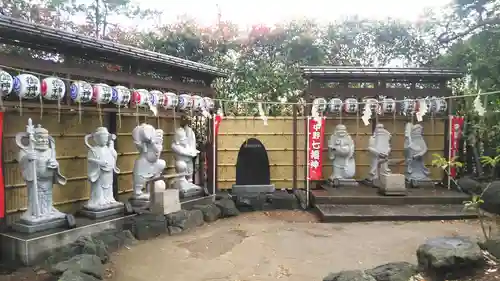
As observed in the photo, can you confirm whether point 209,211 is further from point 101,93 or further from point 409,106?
point 409,106

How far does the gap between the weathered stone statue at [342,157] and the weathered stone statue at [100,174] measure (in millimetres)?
6298

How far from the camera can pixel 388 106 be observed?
1168cm

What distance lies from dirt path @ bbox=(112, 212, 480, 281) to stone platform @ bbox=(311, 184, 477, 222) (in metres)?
0.29

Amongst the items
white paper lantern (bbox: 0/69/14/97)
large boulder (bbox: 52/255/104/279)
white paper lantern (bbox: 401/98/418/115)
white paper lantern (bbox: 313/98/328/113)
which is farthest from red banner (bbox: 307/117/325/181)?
white paper lantern (bbox: 0/69/14/97)

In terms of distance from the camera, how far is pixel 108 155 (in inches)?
316

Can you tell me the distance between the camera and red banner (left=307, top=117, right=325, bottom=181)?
1119 cm

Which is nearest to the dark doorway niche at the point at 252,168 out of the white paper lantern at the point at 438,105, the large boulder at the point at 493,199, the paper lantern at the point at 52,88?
the white paper lantern at the point at 438,105

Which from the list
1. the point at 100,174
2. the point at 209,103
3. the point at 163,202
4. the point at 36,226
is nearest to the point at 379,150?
the point at 209,103

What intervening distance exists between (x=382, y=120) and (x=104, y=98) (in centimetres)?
832

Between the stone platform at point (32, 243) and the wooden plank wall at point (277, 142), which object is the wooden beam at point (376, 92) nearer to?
the wooden plank wall at point (277, 142)

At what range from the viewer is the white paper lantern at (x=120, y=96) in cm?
822

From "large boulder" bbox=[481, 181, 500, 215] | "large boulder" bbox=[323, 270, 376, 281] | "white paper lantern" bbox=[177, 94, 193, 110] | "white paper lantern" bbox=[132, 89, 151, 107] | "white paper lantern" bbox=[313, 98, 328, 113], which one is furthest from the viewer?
"white paper lantern" bbox=[313, 98, 328, 113]

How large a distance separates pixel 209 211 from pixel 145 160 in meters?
1.90

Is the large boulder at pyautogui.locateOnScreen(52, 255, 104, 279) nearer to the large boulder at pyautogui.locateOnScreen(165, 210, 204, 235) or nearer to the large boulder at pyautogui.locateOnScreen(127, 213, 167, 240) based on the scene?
the large boulder at pyautogui.locateOnScreen(127, 213, 167, 240)
